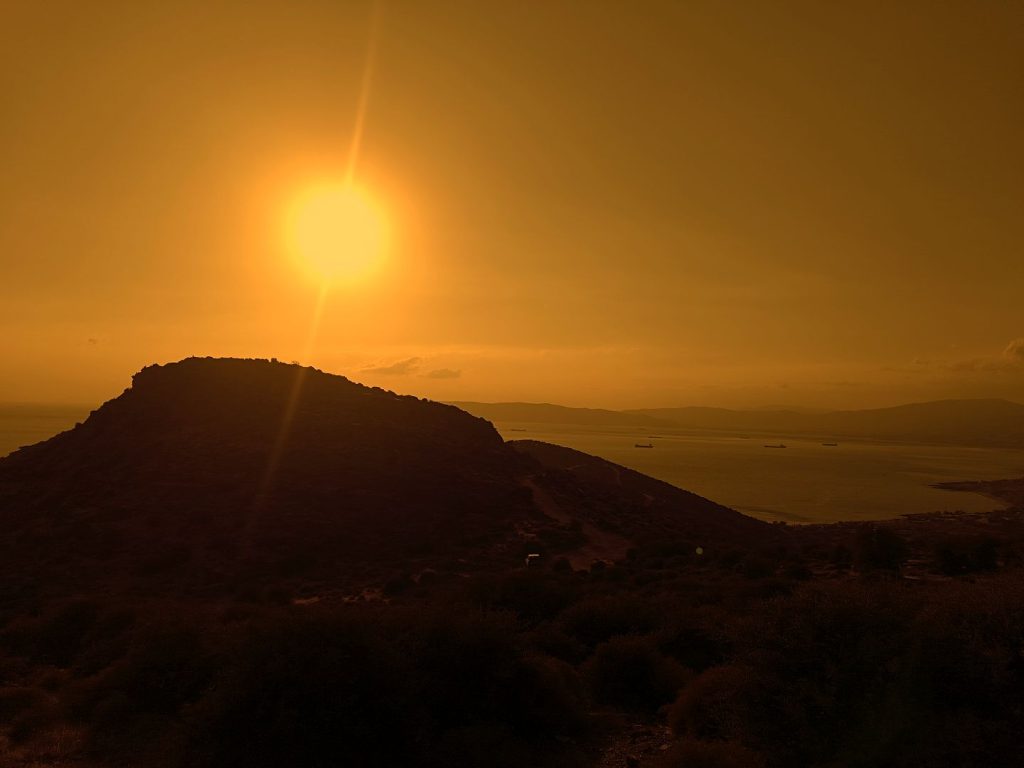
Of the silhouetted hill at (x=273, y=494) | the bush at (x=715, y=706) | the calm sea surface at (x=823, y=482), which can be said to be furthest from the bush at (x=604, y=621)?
the calm sea surface at (x=823, y=482)

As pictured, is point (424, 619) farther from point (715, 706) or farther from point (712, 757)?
point (712, 757)

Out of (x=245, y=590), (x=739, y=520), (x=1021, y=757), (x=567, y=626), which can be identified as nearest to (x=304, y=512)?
(x=245, y=590)

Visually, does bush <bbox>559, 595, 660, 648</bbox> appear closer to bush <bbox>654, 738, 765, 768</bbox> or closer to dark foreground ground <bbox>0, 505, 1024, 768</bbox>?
dark foreground ground <bbox>0, 505, 1024, 768</bbox>

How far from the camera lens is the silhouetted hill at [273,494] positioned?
30078 mm

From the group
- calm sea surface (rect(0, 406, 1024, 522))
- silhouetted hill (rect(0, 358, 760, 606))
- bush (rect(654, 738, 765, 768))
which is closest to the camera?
bush (rect(654, 738, 765, 768))

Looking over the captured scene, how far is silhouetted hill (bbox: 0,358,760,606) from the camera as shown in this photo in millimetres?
30078

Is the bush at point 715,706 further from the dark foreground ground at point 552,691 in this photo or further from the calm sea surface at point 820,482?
the calm sea surface at point 820,482

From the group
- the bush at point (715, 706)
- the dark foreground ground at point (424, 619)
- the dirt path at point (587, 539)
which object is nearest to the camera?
the dark foreground ground at point (424, 619)

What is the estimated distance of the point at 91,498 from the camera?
35.3 metres

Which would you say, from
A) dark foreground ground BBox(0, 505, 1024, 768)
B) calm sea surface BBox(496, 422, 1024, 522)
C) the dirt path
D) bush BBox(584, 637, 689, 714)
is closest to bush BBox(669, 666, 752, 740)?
dark foreground ground BBox(0, 505, 1024, 768)

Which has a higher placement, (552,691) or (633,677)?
(552,691)

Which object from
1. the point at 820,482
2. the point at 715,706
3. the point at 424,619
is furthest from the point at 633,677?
the point at 820,482

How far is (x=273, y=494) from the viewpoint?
36250 mm

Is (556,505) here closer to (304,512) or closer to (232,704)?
(304,512)
